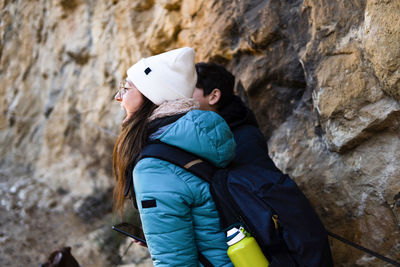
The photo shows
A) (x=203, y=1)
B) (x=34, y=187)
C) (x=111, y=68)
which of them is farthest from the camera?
(x=34, y=187)

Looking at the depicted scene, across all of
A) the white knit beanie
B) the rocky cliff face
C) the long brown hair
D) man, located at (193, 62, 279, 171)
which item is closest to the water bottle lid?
the long brown hair

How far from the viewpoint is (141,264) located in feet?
12.8

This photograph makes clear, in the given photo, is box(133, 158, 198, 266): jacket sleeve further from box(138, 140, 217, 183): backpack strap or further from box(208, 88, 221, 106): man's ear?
box(208, 88, 221, 106): man's ear

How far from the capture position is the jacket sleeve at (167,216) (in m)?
1.39

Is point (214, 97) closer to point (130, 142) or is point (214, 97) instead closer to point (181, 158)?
point (130, 142)

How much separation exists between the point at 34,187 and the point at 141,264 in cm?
310

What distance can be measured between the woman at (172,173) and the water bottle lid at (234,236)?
0.19ft

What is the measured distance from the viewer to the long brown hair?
163 centimetres

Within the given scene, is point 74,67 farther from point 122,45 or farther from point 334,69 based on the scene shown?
point 334,69

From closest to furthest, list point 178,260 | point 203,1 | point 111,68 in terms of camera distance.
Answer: point 178,260
point 203,1
point 111,68

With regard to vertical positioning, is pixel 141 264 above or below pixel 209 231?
below

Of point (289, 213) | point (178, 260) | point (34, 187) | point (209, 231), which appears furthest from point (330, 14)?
point (34, 187)

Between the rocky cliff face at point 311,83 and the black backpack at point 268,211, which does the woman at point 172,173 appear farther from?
the rocky cliff face at point 311,83

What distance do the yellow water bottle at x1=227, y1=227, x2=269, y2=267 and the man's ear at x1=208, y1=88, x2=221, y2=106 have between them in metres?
1.22
